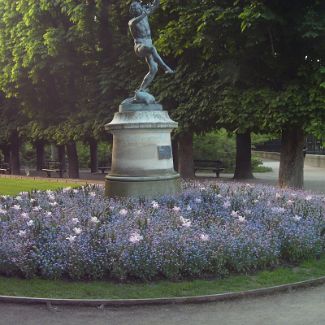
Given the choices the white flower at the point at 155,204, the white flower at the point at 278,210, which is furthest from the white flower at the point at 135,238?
the white flower at the point at 278,210

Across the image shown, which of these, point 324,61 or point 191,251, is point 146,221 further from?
point 324,61

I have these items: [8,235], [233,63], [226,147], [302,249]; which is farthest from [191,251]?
[226,147]

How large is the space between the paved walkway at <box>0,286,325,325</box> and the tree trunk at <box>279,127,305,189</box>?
938cm

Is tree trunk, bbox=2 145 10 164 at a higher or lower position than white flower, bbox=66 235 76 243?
higher

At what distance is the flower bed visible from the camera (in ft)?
22.5

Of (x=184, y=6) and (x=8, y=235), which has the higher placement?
(x=184, y=6)

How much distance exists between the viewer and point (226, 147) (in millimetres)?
32812

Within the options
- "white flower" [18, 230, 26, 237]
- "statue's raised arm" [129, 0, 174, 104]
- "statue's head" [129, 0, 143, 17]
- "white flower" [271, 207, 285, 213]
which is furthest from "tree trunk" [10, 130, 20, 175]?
"white flower" [18, 230, 26, 237]

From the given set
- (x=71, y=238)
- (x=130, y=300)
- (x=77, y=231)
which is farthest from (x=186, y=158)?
(x=130, y=300)

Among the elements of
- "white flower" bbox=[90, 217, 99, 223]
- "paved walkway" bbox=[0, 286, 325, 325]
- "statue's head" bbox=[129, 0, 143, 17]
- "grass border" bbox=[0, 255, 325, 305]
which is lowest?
"paved walkway" bbox=[0, 286, 325, 325]

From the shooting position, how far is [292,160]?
1544 cm

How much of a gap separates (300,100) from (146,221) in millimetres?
7512

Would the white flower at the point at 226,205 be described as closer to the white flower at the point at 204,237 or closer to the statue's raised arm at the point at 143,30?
the white flower at the point at 204,237

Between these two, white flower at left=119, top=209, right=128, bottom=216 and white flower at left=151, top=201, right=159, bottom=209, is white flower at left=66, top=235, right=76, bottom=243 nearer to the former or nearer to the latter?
white flower at left=119, top=209, right=128, bottom=216
